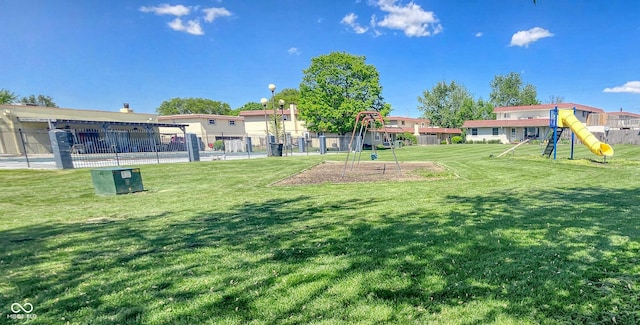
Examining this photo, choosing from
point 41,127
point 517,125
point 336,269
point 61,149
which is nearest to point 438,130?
point 517,125

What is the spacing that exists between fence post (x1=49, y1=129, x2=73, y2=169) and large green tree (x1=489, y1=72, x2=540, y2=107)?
7806cm

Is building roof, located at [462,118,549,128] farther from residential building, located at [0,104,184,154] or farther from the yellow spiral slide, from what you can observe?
residential building, located at [0,104,184,154]

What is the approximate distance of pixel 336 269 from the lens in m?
3.03

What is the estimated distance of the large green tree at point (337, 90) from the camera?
32938mm

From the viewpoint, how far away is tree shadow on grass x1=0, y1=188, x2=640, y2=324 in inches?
90.5

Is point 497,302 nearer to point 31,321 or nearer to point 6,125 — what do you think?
point 31,321

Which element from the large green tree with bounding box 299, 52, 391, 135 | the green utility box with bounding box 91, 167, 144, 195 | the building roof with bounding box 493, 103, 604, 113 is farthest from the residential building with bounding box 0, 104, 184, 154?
the building roof with bounding box 493, 103, 604, 113

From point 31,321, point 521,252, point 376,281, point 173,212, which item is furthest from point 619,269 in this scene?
point 173,212

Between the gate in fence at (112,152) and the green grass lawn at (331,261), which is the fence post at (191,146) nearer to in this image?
the gate in fence at (112,152)

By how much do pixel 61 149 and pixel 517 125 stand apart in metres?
54.1

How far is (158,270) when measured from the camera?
3.09m

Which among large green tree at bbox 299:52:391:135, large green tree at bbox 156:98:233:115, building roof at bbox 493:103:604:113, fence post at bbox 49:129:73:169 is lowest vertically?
fence post at bbox 49:129:73:169

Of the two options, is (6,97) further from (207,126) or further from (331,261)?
(331,261)

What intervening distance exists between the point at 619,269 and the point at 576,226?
1.65 meters
